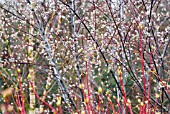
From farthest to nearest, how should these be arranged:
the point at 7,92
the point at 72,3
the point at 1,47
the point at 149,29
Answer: the point at 1,47
the point at 72,3
the point at 149,29
the point at 7,92

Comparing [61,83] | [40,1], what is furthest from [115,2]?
[61,83]

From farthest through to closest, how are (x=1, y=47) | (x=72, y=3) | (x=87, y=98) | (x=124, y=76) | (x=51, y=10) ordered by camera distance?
(x=1, y=47)
(x=124, y=76)
(x=51, y=10)
(x=72, y=3)
(x=87, y=98)

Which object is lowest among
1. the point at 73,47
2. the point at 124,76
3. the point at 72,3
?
the point at 124,76

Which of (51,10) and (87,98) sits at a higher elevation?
(51,10)

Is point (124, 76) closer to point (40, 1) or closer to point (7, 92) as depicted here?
point (40, 1)

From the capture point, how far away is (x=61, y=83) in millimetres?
3660

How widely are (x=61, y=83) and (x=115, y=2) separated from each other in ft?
6.75

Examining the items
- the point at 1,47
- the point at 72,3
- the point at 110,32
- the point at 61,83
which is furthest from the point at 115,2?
the point at 1,47

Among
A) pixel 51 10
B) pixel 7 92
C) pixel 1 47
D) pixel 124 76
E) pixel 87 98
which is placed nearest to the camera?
pixel 7 92

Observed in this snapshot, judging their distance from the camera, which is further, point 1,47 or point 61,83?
point 1,47

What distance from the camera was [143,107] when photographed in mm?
1807

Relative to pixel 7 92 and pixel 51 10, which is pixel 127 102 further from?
pixel 51 10

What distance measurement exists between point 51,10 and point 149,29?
6.49 feet

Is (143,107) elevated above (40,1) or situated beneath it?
situated beneath
